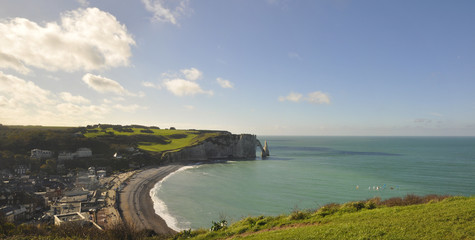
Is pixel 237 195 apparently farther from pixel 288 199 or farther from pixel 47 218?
pixel 47 218

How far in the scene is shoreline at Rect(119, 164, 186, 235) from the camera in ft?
96.5

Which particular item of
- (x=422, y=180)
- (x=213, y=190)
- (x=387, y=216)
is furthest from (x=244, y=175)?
(x=387, y=216)

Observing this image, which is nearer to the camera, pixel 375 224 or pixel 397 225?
pixel 397 225

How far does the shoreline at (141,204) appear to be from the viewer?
1158 inches

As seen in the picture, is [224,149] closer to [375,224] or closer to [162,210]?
[162,210]

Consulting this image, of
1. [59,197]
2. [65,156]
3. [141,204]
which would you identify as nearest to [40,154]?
[65,156]

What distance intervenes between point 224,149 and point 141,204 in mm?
67727

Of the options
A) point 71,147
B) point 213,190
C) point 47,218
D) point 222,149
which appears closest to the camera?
point 47,218

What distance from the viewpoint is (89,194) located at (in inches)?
1606

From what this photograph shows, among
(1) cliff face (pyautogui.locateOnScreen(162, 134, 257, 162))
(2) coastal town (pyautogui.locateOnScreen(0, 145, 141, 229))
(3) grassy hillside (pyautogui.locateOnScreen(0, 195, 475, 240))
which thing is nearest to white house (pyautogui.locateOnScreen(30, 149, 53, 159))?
(2) coastal town (pyautogui.locateOnScreen(0, 145, 141, 229))

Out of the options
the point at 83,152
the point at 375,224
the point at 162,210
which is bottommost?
the point at 162,210

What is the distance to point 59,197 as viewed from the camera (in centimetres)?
3900

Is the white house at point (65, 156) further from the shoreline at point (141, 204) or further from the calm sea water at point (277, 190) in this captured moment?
the calm sea water at point (277, 190)

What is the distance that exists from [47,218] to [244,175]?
42.2 metres
